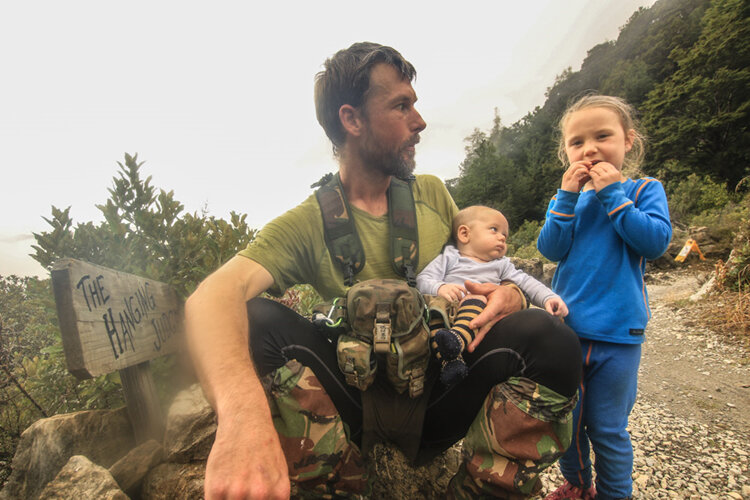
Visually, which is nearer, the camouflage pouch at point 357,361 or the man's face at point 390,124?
the camouflage pouch at point 357,361

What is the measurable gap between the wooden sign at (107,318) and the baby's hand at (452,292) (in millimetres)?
1618

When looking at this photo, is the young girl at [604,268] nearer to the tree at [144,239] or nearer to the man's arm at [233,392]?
the man's arm at [233,392]

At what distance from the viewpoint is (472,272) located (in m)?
2.02

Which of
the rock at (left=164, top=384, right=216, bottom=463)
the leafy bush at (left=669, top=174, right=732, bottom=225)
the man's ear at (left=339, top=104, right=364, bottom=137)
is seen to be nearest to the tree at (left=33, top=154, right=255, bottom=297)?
the rock at (left=164, top=384, right=216, bottom=463)

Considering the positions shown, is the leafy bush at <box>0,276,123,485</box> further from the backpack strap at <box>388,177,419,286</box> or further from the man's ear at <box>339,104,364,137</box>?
the man's ear at <box>339,104,364,137</box>

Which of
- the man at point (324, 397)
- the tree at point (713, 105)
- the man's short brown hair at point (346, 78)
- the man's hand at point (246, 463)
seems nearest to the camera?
the man's hand at point (246, 463)

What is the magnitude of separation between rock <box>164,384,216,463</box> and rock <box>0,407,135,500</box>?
0.34 metres

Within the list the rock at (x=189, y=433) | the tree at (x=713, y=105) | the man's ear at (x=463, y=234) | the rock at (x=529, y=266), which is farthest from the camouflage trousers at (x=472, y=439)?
the tree at (x=713, y=105)

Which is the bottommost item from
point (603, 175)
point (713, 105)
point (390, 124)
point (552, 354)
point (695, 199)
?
point (695, 199)

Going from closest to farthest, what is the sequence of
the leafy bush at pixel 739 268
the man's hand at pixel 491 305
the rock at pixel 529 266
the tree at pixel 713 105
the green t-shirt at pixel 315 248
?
the man's hand at pixel 491 305, the green t-shirt at pixel 315 248, the leafy bush at pixel 739 268, the rock at pixel 529 266, the tree at pixel 713 105

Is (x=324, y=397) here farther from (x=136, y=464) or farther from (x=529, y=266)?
(x=529, y=266)

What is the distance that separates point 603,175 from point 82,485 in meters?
2.74

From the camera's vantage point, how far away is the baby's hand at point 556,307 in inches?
70.2

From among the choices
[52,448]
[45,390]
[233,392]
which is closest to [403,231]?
[233,392]
